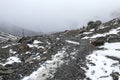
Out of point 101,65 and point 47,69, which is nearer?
point 47,69

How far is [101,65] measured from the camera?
2628 centimetres

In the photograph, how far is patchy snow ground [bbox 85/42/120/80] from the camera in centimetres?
2327

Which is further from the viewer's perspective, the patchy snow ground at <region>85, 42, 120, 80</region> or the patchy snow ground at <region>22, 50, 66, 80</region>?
the patchy snow ground at <region>85, 42, 120, 80</region>

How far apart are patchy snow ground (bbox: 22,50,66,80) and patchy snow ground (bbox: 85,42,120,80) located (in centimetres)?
358

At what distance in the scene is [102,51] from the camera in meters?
33.4

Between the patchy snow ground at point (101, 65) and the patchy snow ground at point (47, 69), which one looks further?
the patchy snow ground at point (101, 65)

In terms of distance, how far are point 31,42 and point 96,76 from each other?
26.3 metres

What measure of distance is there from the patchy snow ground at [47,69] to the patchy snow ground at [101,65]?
3.58m

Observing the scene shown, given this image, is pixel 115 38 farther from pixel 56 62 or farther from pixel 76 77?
pixel 76 77

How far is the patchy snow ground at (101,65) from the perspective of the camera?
76.3 feet

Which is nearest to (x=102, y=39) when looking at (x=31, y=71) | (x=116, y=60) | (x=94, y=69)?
(x=116, y=60)

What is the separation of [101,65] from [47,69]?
633 cm

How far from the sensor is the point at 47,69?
2484 cm

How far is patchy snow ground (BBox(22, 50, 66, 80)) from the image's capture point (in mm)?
22859
